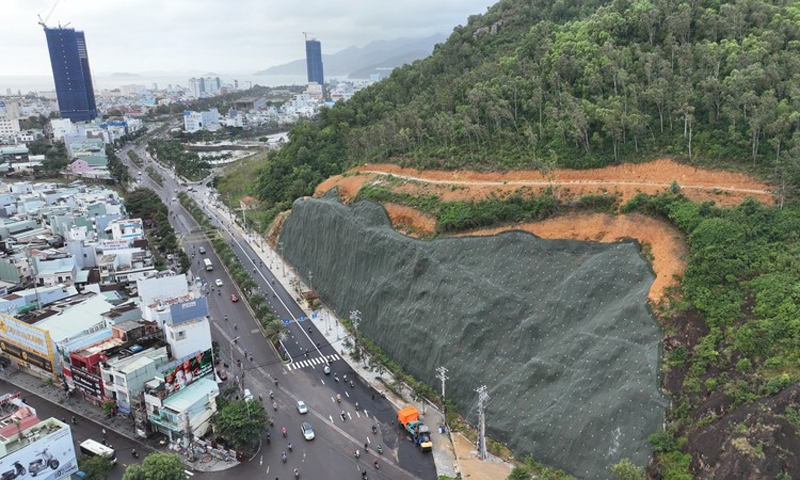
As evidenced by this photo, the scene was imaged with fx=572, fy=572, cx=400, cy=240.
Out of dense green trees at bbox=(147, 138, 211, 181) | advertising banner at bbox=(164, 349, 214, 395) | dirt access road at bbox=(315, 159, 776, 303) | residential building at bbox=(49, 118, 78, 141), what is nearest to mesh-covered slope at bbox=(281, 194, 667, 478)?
dirt access road at bbox=(315, 159, 776, 303)

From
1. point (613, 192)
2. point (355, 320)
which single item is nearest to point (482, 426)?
point (355, 320)

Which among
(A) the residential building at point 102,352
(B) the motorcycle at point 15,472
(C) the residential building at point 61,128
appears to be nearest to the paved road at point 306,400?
(A) the residential building at point 102,352

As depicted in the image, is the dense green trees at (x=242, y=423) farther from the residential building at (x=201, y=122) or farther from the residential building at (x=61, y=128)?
the residential building at (x=201, y=122)

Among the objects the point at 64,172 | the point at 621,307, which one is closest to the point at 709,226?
the point at 621,307

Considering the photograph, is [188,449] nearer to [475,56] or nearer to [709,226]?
[709,226]

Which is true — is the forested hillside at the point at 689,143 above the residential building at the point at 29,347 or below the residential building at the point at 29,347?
above
